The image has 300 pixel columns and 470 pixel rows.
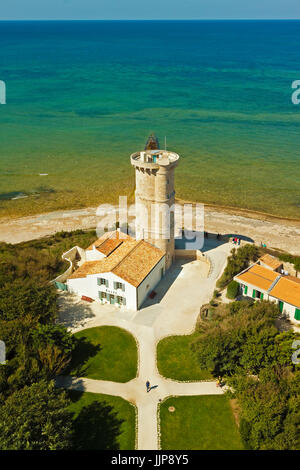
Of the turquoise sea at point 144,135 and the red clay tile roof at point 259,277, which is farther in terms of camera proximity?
the turquoise sea at point 144,135

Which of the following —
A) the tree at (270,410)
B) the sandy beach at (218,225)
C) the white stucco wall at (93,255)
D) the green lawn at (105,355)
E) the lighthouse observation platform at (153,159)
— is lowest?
the green lawn at (105,355)

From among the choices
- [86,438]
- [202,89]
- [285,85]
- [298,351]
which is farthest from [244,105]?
[86,438]

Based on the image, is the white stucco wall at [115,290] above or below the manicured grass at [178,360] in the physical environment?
above

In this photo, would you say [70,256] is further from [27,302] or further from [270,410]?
[270,410]

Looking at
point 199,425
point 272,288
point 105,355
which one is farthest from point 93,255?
point 199,425

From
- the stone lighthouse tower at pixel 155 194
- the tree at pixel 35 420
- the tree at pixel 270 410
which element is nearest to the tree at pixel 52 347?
the tree at pixel 35 420

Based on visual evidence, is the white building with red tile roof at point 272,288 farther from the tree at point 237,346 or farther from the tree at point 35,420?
the tree at point 35,420

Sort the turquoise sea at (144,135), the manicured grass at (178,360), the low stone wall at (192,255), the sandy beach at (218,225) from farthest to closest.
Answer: the turquoise sea at (144,135) < the sandy beach at (218,225) < the low stone wall at (192,255) < the manicured grass at (178,360)

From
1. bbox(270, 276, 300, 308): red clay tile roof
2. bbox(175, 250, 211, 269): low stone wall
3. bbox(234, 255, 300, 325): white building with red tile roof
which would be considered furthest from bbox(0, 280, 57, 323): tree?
bbox(270, 276, 300, 308): red clay tile roof
